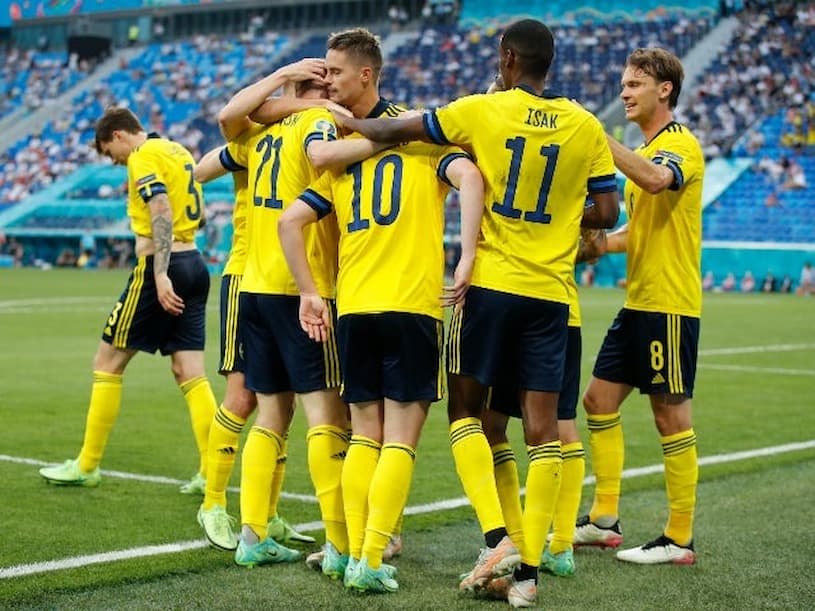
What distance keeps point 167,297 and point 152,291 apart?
1.24ft

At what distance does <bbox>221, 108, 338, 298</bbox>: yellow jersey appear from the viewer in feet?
19.1

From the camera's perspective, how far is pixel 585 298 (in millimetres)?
29484

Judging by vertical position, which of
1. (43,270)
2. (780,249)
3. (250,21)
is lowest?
(43,270)

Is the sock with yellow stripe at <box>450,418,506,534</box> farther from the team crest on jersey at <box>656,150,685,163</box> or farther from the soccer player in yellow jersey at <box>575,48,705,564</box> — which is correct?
the team crest on jersey at <box>656,150,685,163</box>

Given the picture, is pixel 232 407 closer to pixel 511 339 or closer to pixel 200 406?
pixel 200 406

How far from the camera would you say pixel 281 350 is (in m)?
5.85

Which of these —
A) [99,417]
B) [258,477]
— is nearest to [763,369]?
[99,417]

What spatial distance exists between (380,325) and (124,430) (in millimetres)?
5079

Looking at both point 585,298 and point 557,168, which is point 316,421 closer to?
point 557,168

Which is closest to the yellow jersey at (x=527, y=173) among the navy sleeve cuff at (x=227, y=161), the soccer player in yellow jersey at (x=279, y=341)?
the soccer player in yellow jersey at (x=279, y=341)

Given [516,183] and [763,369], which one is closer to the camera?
[516,183]

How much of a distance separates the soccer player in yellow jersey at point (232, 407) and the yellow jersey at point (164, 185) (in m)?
1.23

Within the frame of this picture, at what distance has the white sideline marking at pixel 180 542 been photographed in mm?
5590

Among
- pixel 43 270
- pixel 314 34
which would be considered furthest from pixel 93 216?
pixel 314 34
